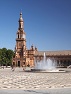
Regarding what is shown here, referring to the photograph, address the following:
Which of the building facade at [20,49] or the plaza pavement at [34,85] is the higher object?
the building facade at [20,49]

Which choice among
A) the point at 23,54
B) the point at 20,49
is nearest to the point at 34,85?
the point at 23,54

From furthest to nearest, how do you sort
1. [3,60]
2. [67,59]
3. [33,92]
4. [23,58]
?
[67,59]
[23,58]
[3,60]
[33,92]

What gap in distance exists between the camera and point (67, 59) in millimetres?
142000

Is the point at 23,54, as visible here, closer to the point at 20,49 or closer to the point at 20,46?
the point at 20,49

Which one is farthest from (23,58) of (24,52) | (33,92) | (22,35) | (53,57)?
(33,92)

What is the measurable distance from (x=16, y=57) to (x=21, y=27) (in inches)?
655

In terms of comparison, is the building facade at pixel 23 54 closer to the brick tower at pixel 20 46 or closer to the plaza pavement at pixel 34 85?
the brick tower at pixel 20 46

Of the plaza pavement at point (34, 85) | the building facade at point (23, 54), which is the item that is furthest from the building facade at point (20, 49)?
the plaza pavement at point (34, 85)

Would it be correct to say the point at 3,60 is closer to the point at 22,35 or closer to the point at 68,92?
the point at 22,35

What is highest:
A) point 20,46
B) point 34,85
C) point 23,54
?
point 20,46

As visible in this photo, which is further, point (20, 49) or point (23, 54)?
point (20, 49)

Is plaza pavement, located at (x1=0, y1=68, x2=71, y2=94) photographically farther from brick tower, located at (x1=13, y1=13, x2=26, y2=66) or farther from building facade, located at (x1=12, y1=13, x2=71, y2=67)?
brick tower, located at (x1=13, y1=13, x2=26, y2=66)

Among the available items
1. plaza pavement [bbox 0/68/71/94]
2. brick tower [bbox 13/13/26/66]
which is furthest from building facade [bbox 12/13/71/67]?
plaza pavement [bbox 0/68/71/94]

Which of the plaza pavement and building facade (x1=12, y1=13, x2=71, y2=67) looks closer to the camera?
the plaza pavement
